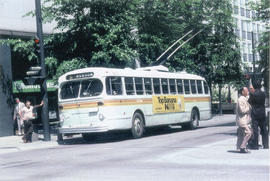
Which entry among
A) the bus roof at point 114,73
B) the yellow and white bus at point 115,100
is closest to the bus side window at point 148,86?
the yellow and white bus at point 115,100

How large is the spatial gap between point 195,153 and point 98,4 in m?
12.3

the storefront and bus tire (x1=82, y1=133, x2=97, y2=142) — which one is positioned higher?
the storefront

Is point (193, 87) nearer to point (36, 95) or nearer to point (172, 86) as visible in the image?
point (172, 86)

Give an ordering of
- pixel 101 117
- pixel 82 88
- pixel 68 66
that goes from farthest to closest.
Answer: pixel 68 66 < pixel 82 88 < pixel 101 117

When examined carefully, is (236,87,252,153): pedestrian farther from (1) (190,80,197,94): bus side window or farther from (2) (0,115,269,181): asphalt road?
(1) (190,80,197,94): bus side window

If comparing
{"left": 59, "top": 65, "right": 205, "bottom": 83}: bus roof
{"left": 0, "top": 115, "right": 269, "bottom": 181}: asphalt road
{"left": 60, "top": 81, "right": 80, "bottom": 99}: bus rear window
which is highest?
{"left": 59, "top": 65, "right": 205, "bottom": 83}: bus roof

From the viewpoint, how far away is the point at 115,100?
17.9 meters

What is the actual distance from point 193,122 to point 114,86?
698cm

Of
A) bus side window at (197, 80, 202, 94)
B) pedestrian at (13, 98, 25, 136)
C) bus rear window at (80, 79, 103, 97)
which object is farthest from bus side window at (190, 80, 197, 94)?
pedestrian at (13, 98, 25, 136)

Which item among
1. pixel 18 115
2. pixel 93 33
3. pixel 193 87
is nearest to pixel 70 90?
pixel 93 33

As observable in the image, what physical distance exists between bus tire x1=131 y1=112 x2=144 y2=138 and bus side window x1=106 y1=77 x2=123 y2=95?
4.75ft

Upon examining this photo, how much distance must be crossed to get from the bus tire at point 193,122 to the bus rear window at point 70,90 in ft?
23.9

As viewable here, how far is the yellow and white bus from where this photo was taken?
1762cm

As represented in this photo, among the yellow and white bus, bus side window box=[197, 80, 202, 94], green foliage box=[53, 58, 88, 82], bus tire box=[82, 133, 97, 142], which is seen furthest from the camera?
bus side window box=[197, 80, 202, 94]
